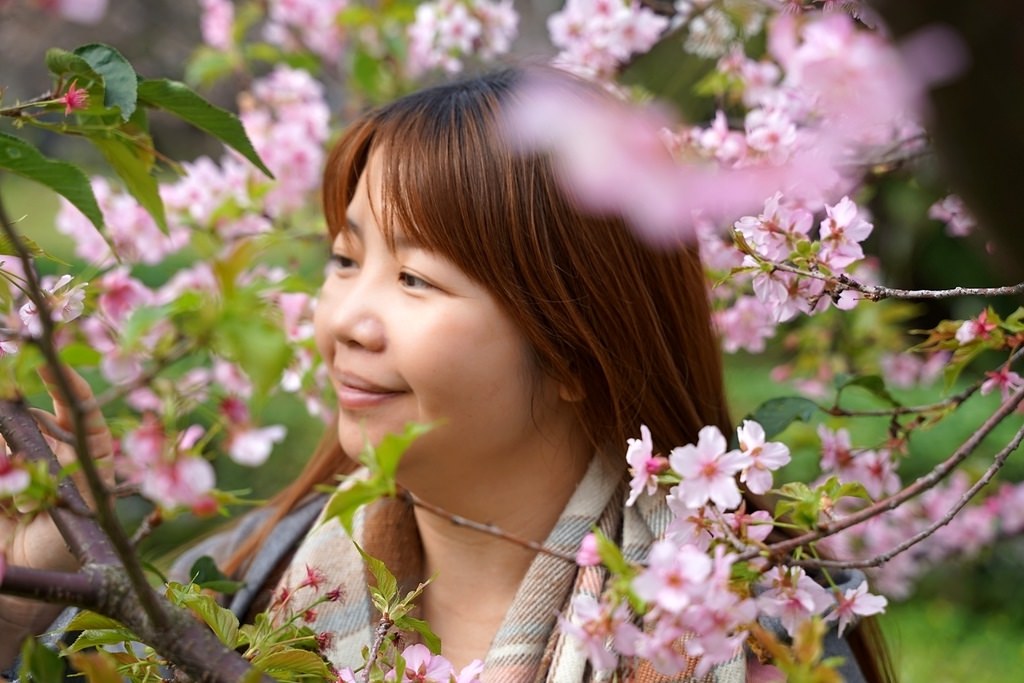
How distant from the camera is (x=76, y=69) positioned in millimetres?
932

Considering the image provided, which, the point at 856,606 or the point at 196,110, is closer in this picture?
the point at 856,606

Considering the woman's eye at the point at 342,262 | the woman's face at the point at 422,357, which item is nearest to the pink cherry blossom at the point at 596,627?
the woman's face at the point at 422,357

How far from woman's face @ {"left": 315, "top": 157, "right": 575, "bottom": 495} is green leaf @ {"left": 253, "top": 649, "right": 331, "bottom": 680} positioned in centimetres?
31

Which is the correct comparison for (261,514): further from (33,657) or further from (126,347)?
(126,347)

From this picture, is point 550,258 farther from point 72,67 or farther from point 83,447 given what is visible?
point 83,447

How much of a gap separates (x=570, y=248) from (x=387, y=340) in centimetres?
23

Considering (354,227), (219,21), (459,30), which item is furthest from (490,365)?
(219,21)

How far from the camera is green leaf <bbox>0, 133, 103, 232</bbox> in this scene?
81 cm

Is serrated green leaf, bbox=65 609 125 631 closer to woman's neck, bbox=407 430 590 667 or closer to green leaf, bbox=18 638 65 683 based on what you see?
green leaf, bbox=18 638 65 683

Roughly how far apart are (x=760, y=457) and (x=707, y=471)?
73mm

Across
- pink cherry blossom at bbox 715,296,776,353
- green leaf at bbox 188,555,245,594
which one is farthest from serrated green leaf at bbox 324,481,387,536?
pink cherry blossom at bbox 715,296,776,353

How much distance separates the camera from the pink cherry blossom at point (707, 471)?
757 mm

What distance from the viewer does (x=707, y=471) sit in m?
0.77

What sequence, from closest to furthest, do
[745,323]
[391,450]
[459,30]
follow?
1. [391,450]
2. [745,323]
3. [459,30]
